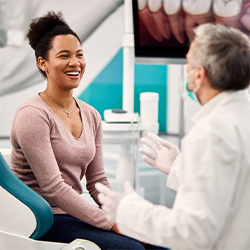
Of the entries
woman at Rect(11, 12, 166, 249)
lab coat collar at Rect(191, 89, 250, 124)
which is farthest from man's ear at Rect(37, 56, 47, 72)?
lab coat collar at Rect(191, 89, 250, 124)

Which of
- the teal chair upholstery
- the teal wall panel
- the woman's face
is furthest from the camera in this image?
the teal wall panel

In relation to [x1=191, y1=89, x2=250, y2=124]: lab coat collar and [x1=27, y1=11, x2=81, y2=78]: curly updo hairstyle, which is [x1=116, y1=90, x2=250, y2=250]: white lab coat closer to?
[x1=191, y1=89, x2=250, y2=124]: lab coat collar

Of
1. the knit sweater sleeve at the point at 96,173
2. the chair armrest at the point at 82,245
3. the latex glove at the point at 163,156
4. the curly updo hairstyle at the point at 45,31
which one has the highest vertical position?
the curly updo hairstyle at the point at 45,31

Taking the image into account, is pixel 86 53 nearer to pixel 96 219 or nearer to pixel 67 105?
pixel 67 105

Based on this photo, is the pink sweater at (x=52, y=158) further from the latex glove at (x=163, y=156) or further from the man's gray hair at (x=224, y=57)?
the man's gray hair at (x=224, y=57)

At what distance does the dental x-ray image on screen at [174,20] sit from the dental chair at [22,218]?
69.4 inches

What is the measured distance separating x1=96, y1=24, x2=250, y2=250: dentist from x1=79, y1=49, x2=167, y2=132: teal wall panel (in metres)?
3.59

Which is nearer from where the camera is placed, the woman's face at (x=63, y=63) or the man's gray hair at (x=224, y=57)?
the man's gray hair at (x=224, y=57)

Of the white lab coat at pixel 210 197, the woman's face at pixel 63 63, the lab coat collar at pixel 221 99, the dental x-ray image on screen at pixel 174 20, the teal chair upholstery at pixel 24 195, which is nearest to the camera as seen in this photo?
the white lab coat at pixel 210 197

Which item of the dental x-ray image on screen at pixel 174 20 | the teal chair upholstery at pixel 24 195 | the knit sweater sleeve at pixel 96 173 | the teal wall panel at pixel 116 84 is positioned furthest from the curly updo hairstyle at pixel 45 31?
the teal wall panel at pixel 116 84

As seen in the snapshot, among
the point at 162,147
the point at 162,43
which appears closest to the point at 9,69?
the point at 162,43

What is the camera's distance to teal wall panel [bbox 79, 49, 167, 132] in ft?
15.1

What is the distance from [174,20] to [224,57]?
192 centimetres

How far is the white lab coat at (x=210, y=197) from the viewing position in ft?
2.92
